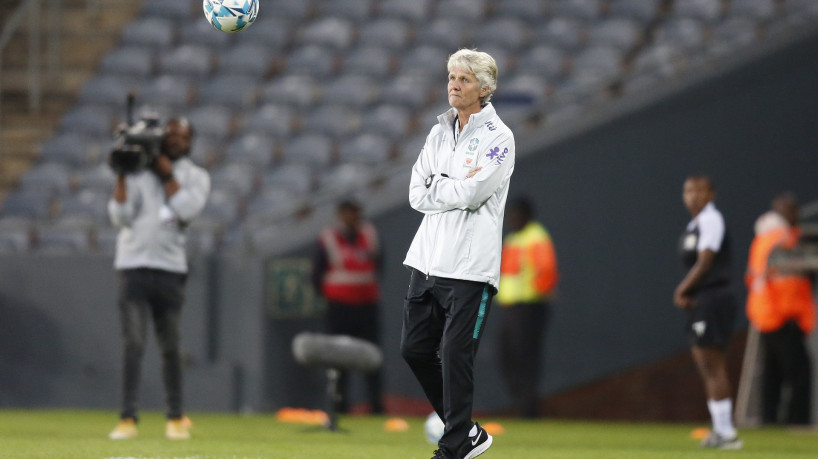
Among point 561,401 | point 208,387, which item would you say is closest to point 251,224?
point 208,387

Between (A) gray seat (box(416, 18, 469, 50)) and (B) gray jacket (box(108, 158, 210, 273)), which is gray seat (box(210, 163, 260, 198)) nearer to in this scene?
(A) gray seat (box(416, 18, 469, 50))

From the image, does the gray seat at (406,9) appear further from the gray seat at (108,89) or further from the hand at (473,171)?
the hand at (473,171)

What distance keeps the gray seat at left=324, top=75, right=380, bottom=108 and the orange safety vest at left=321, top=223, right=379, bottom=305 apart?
13.9 ft

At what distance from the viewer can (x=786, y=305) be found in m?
11.7

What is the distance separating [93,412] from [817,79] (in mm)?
8182

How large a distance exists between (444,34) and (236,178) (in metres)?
4.01

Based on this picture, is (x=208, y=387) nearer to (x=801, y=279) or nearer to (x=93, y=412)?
(x=93, y=412)

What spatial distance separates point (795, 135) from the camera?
13.4 meters

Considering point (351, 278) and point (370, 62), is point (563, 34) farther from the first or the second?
point (351, 278)

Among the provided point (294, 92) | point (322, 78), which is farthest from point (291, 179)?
point (322, 78)

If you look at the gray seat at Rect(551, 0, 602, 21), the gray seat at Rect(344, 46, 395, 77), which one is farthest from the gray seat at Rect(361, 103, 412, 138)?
the gray seat at Rect(551, 0, 602, 21)

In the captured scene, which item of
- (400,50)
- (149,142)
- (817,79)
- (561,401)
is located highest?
(400,50)

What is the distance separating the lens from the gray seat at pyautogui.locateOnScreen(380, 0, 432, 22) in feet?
59.5

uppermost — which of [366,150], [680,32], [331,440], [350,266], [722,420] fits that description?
[680,32]
